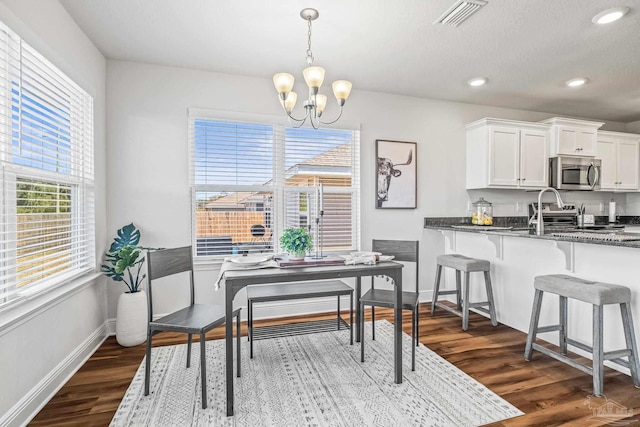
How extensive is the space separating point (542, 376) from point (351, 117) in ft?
9.69

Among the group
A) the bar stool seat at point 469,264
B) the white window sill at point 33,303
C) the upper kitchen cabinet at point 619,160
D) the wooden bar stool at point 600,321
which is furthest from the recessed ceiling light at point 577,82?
the white window sill at point 33,303

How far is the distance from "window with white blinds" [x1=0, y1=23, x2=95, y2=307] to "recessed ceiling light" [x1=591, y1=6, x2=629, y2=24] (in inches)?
145

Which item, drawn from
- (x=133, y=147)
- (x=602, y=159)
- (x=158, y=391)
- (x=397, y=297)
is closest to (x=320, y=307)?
(x=397, y=297)

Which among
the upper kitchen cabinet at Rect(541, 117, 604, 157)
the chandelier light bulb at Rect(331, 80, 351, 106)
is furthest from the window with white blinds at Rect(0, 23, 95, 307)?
the upper kitchen cabinet at Rect(541, 117, 604, 157)

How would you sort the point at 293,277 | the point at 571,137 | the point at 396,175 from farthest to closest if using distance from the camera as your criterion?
the point at 571,137 < the point at 396,175 < the point at 293,277

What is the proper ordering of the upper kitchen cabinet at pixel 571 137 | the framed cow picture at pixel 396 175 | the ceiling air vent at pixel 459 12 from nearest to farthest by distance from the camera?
the ceiling air vent at pixel 459 12, the framed cow picture at pixel 396 175, the upper kitchen cabinet at pixel 571 137

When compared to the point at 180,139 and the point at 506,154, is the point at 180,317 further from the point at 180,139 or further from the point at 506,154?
the point at 506,154

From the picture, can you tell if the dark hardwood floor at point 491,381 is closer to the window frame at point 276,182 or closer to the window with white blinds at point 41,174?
the window with white blinds at point 41,174

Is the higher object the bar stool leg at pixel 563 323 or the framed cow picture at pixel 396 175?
the framed cow picture at pixel 396 175

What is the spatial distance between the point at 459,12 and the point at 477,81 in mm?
1506

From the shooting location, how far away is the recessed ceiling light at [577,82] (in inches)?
143

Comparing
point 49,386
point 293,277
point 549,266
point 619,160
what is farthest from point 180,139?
point 619,160

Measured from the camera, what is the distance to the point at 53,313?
222 centimetres

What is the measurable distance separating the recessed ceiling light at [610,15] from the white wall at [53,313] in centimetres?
362
